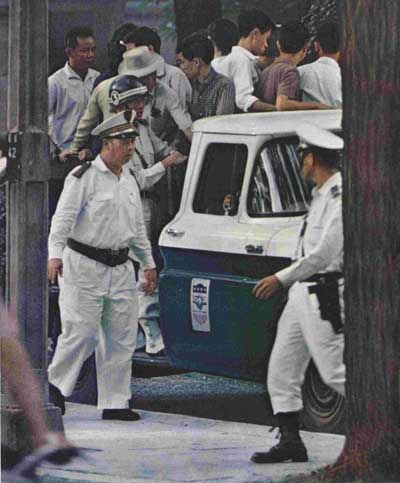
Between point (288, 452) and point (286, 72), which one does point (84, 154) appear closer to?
point (286, 72)

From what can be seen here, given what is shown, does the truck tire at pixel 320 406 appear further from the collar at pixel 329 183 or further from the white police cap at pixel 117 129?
the white police cap at pixel 117 129

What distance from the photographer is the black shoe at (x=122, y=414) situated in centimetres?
1204

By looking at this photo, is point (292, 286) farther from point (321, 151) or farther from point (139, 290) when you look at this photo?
point (139, 290)

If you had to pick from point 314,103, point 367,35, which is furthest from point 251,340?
point 367,35

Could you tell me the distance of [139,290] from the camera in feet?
41.9

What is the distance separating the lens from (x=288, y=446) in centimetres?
1029

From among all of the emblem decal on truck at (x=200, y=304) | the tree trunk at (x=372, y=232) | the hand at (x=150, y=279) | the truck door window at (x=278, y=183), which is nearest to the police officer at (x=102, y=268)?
the hand at (x=150, y=279)

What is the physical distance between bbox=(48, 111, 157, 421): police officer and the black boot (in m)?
1.82

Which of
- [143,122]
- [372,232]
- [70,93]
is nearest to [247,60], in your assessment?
[143,122]

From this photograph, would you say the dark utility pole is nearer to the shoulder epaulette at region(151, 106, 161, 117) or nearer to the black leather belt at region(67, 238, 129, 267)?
the black leather belt at region(67, 238, 129, 267)

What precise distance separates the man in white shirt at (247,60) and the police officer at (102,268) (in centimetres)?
119

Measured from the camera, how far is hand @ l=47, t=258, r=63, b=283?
11.6 metres

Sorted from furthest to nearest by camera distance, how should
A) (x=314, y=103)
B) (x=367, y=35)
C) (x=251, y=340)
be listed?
(x=314, y=103) < (x=251, y=340) < (x=367, y=35)

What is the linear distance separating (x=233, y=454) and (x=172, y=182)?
2.99m
